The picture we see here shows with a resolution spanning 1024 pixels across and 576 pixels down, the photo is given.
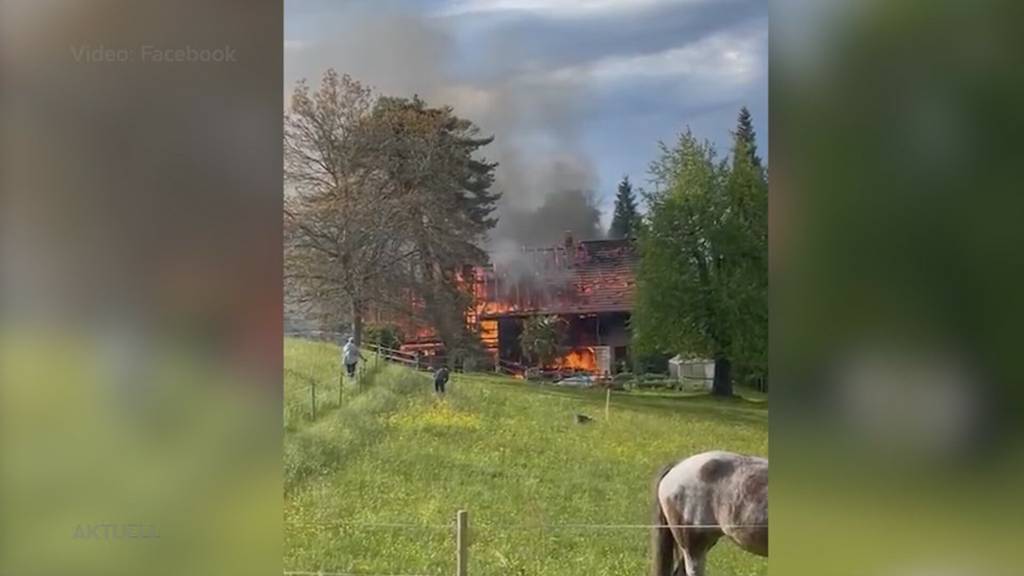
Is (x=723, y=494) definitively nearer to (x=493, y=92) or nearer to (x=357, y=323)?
(x=357, y=323)

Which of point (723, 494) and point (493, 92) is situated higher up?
point (493, 92)

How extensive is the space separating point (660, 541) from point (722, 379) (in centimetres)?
34

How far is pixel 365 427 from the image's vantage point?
1.78 meters

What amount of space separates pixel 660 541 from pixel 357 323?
736 millimetres

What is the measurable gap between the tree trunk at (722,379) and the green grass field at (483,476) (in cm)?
5

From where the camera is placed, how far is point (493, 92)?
5.62ft

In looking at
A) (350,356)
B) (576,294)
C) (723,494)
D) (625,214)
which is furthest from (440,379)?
(723,494)

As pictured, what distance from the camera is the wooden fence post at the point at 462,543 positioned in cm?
175

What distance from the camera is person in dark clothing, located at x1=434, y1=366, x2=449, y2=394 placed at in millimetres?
1771

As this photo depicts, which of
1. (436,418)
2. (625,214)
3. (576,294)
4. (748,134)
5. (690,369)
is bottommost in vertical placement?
(436,418)

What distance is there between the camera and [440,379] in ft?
5.81
